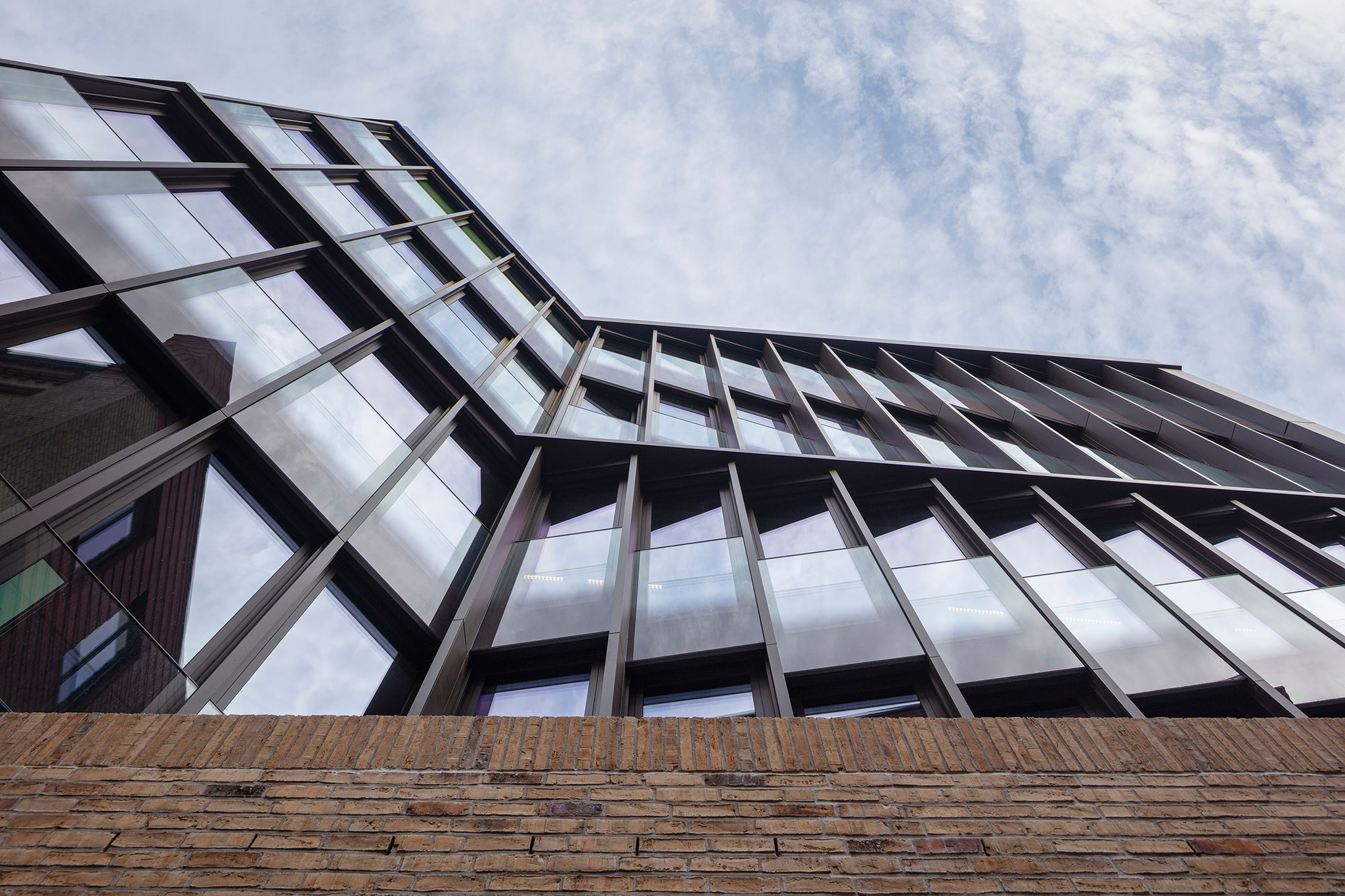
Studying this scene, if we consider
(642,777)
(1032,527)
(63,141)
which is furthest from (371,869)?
(1032,527)

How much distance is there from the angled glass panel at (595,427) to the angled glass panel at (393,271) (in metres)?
2.73

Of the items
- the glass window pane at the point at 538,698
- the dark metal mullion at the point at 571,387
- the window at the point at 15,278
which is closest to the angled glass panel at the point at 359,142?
the dark metal mullion at the point at 571,387

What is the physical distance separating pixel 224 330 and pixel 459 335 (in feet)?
15.3

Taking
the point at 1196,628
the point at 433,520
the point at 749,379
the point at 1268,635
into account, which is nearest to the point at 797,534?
the point at 1196,628

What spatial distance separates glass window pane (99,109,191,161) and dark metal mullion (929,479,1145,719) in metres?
9.64

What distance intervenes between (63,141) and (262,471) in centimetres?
340

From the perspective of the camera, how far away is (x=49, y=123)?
6.56m

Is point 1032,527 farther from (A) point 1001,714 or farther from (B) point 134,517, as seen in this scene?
(B) point 134,517

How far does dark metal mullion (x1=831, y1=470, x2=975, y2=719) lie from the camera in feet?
19.5

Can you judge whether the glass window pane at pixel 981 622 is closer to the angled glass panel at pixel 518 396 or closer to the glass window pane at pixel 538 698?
the glass window pane at pixel 538 698

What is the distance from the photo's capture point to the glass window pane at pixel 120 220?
577 centimetres

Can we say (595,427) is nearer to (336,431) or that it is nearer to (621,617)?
(336,431)

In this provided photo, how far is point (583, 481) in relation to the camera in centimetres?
1064

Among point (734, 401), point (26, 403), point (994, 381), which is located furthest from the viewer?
point (994, 381)
